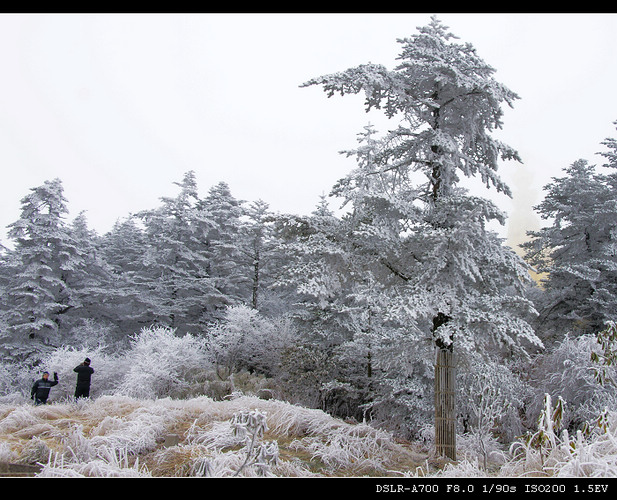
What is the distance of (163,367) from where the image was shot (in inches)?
570

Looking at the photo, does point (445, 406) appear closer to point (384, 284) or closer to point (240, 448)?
point (384, 284)

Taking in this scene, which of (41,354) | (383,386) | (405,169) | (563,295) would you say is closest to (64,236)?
(41,354)

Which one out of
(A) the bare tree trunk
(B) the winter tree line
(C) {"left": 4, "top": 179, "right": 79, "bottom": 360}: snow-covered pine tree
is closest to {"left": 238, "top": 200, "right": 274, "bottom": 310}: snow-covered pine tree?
(B) the winter tree line

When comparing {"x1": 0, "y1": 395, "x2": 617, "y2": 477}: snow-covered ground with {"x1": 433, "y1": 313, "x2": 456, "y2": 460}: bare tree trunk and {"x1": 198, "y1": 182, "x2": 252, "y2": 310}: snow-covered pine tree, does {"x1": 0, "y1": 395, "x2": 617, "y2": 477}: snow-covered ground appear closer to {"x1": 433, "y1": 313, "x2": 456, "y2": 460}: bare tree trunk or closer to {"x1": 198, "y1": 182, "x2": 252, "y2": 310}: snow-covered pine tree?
{"x1": 433, "y1": 313, "x2": 456, "y2": 460}: bare tree trunk

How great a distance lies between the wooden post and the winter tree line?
47 mm

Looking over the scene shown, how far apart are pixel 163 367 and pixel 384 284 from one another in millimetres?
9764

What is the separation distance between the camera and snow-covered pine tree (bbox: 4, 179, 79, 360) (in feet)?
60.0

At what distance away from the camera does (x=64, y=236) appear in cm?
1942

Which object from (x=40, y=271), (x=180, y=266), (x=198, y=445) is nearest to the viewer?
(x=198, y=445)

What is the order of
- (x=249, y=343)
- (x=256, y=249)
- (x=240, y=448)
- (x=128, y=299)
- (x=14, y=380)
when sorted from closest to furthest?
1. (x=240, y=448)
2. (x=14, y=380)
3. (x=249, y=343)
4. (x=256, y=249)
5. (x=128, y=299)

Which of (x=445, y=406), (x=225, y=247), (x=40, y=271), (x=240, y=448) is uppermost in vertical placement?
(x=225, y=247)

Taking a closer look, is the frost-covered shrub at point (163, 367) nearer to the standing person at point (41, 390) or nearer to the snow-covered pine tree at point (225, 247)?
the standing person at point (41, 390)

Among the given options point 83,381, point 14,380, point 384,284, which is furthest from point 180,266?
point 384,284
